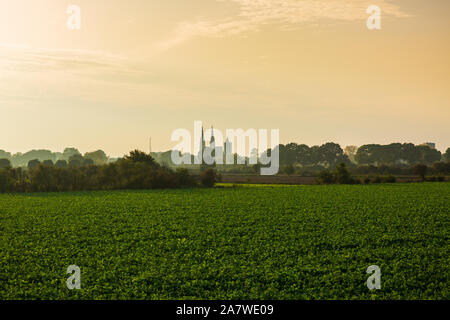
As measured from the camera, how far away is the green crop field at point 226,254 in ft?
47.1

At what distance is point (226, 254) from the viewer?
757 inches

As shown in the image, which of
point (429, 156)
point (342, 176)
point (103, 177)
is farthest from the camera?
point (429, 156)

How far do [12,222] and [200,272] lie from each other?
72.3ft

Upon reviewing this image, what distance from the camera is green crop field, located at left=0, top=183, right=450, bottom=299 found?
1437 cm

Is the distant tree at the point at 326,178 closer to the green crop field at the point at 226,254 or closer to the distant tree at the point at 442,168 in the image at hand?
the distant tree at the point at 442,168

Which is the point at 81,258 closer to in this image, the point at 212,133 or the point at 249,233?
the point at 249,233

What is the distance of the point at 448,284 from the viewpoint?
14.8 metres

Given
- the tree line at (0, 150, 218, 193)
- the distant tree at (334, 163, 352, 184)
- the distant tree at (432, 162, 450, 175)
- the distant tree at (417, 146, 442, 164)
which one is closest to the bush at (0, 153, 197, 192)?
the tree line at (0, 150, 218, 193)

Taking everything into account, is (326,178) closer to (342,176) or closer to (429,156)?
(342,176)

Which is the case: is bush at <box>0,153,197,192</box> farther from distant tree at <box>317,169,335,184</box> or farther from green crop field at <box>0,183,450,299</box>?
green crop field at <box>0,183,450,299</box>

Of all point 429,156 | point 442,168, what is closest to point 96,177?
point 442,168

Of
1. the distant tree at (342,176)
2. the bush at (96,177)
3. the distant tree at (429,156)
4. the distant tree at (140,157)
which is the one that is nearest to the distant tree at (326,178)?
the distant tree at (342,176)

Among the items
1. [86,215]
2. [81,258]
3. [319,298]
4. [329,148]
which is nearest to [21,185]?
[86,215]

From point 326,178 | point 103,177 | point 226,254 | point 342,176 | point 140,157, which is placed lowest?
point 226,254
